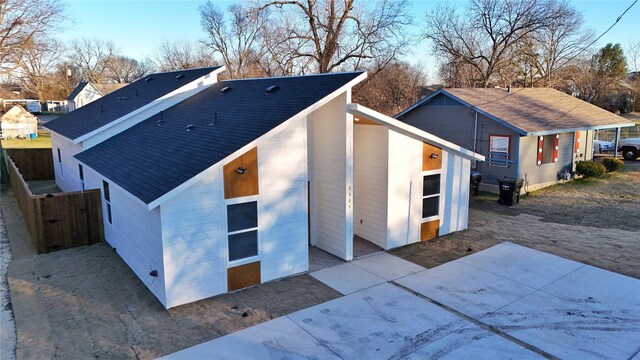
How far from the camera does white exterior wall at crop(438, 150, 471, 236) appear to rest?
1265 cm

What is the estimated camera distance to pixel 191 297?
27.8ft

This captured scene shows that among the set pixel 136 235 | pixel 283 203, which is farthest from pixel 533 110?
pixel 136 235

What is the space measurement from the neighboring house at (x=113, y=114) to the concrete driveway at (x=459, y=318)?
9.17 metres

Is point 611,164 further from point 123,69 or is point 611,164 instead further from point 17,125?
point 123,69

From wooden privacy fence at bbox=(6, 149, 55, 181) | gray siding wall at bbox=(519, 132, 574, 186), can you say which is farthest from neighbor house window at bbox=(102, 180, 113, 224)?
gray siding wall at bbox=(519, 132, 574, 186)

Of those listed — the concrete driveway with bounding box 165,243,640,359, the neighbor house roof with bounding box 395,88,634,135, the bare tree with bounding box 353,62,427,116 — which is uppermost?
the bare tree with bounding box 353,62,427,116

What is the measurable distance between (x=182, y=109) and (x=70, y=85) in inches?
3009

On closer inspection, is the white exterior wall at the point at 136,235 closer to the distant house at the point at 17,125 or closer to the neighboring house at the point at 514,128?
the neighboring house at the point at 514,128

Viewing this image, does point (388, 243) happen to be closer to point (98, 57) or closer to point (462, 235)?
point (462, 235)

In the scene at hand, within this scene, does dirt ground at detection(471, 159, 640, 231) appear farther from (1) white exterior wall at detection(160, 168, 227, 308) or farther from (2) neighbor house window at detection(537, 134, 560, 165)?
(1) white exterior wall at detection(160, 168, 227, 308)

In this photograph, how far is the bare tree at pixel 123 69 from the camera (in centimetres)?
8469

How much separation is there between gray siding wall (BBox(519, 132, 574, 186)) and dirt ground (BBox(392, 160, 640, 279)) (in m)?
0.67

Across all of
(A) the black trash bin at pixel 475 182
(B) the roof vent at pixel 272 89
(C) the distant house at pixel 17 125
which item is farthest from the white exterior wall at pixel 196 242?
(C) the distant house at pixel 17 125

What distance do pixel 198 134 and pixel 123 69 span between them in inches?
3562
